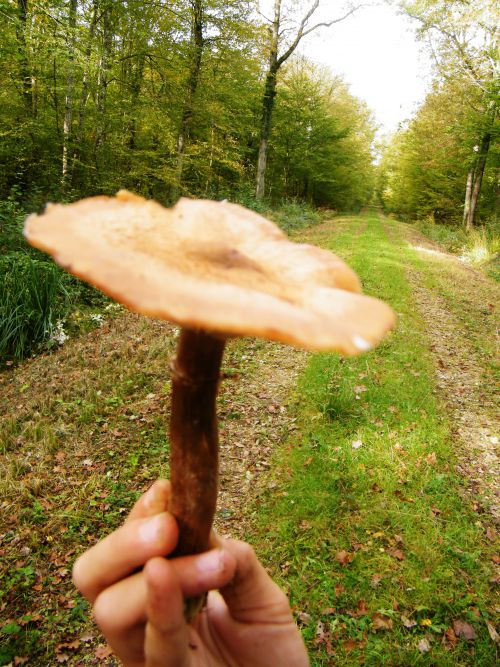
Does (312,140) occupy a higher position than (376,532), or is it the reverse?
(312,140)

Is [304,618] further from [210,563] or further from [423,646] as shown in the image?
[210,563]

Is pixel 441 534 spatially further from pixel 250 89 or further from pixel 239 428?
pixel 250 89

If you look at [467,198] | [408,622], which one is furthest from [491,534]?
[467,198]

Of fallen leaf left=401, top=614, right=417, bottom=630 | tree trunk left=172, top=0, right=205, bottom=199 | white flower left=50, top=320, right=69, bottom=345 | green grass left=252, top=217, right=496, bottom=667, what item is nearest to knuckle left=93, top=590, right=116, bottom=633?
green grass left=252, top=217, right=496, bottom=667

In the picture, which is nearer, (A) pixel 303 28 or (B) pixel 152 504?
(B) pixel 152 504

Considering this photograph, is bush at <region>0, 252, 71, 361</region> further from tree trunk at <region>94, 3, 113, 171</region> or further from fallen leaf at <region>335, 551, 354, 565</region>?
fallen leaf at <region>335, 551, 354, 565</region>

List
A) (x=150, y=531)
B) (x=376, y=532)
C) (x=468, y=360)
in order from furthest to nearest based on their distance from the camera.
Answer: (x=468, y=360), (x=376, y=532), (x=150, y=531)

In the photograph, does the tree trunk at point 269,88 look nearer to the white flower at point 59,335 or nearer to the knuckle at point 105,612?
the white flower at point 59,335
